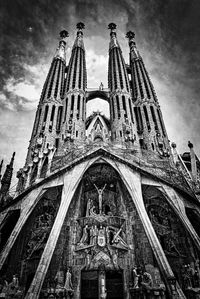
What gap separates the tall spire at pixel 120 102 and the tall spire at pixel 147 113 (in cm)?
133

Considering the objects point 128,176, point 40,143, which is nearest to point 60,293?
point 128,176

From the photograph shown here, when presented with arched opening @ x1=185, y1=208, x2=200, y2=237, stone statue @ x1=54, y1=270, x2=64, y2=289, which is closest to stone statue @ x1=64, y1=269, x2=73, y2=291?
stone statue @ x1=54, y1=270, x2=64, y2=289

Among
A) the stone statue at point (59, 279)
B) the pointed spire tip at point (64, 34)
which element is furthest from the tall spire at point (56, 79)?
the stone statue at point (59, 279)

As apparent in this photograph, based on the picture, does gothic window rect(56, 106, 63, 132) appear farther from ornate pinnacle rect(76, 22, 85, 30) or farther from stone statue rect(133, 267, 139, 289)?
ornate pinnacle rect(76, 22, 85, 30)

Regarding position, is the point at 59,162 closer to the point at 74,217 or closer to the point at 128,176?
the point at 74,217

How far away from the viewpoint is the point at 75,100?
29.2 metres

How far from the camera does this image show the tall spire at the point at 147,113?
24.6 meters

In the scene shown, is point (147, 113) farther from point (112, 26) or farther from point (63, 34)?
point (112, 26)

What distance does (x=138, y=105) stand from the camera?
30000mm

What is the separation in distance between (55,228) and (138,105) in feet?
70.9

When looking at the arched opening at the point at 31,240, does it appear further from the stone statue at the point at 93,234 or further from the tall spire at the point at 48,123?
the stone statue at the point at 93,234

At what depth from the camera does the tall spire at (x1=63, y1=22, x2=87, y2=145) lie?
25767mm

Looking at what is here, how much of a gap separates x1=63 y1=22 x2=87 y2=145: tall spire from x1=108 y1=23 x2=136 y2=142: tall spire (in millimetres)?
4145

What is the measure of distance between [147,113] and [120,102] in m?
3.96
